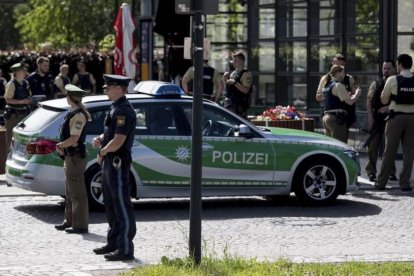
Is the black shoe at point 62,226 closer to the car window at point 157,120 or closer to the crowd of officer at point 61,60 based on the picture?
the car window at point 157,120

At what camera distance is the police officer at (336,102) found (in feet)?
58.1

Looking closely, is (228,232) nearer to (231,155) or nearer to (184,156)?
(184,156)

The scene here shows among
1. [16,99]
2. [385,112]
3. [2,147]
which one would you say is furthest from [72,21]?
[385,112]

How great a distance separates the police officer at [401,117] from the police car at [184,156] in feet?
5.16

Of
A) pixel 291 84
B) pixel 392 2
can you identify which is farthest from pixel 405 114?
pixel 291 84

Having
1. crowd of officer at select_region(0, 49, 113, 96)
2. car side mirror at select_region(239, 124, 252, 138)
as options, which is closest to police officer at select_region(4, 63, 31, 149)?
car side mirror at select_region(239, 124, 252, 138)

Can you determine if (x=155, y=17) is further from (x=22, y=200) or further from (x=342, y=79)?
(x=22, y=200)

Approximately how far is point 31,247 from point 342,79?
23.5 feet

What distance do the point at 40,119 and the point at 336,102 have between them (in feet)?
16.7

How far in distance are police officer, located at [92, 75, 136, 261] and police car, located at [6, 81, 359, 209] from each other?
327cm

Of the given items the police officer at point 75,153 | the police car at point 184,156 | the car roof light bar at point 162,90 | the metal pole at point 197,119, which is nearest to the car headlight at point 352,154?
the police car at point 184,156

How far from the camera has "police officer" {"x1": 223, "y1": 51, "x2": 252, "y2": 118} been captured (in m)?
20.2

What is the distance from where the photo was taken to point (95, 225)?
538 inches

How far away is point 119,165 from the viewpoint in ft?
36.4
